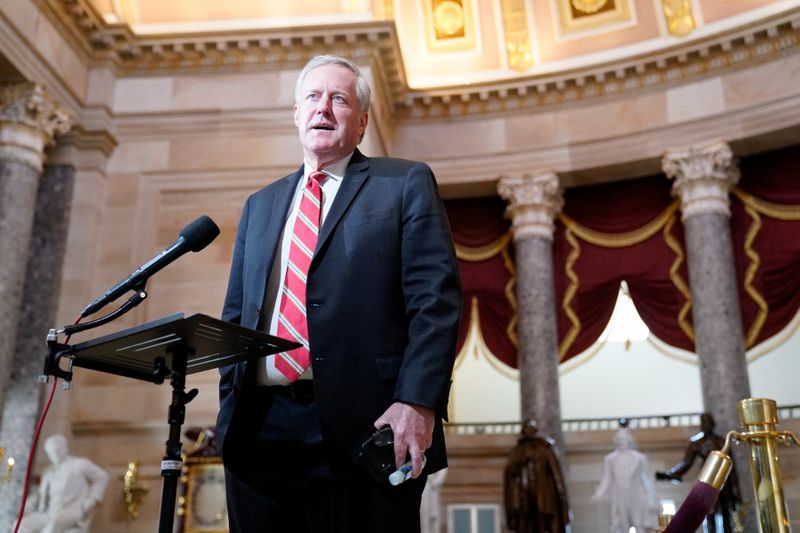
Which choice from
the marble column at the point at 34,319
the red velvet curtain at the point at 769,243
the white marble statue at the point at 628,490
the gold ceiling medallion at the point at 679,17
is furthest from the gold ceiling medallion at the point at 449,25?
the white marble statue at the point at 628,490

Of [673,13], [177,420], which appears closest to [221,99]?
[673,13]

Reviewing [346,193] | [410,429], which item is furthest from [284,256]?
[410,429]

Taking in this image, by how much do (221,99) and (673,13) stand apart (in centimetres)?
720

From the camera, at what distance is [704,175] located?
1288 centimetres

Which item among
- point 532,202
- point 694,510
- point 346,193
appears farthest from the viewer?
point 532,202

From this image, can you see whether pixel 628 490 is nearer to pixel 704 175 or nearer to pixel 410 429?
pixel 704 175

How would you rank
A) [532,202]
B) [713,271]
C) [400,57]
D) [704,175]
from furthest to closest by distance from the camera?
1. [532,202]
2. [704,175]
3. [400,57]
4. [713,271]

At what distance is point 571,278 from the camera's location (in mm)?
14328

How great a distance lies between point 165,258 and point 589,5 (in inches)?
524

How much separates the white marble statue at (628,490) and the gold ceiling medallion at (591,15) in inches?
268

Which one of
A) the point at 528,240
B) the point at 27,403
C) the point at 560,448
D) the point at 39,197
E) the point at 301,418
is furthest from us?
the point at 528,240

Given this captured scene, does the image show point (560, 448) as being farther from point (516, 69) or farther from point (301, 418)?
point (301, 418)

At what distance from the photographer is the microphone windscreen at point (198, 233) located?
2809 millimetres

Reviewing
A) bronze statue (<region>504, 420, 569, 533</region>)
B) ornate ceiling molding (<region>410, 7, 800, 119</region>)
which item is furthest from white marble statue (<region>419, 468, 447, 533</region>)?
ornate ceiling molding (<region>410, 7, 800, 119</region>)
